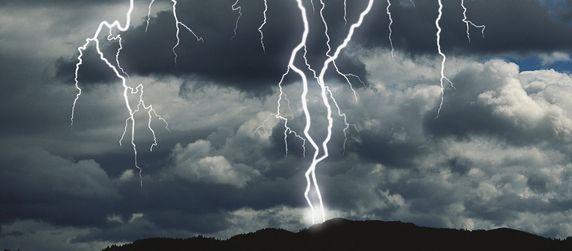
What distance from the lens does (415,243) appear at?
10744cm

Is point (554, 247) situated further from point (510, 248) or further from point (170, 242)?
point (170, 242)

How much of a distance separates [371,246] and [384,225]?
8851mm

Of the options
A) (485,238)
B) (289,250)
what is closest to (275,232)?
(289,250)

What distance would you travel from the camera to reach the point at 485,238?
110 m

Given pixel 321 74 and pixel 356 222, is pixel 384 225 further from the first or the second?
pixel 321 74

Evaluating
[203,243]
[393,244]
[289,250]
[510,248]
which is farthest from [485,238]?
[203,243]

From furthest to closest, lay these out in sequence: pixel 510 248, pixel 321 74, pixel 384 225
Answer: pixel 384 225
pixel 510 248
pixel 321 74

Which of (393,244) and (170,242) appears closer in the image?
(393,244)

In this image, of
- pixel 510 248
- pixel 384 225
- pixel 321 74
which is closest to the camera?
pixel 321 74

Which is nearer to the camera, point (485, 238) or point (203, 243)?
point (485, 238)

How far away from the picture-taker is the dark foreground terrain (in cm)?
10712

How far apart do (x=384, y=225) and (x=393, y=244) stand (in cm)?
797

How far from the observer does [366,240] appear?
110 m

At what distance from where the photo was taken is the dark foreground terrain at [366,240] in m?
107
